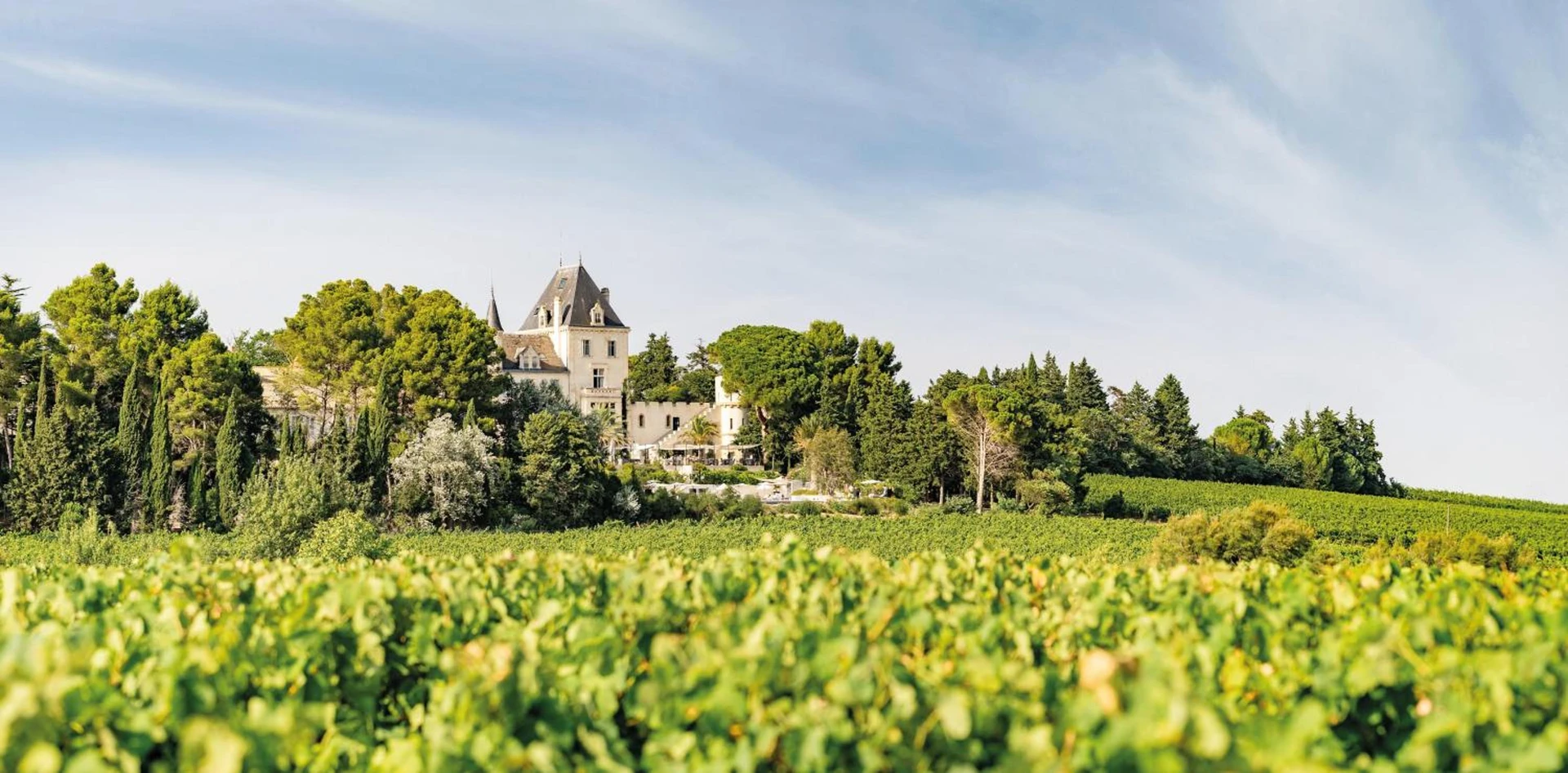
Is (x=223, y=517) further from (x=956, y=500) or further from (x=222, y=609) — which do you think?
(x=222, y=609)

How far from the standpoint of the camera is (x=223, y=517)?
38031 millimetres

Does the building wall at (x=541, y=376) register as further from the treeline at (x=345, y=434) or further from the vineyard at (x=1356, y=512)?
the vineyard at (x=1356, y=512)

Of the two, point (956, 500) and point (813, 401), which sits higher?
point (813, 401)

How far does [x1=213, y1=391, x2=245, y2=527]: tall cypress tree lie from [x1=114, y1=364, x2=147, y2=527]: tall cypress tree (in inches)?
91.3

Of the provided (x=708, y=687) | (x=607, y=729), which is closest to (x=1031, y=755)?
(x=708, y=687)

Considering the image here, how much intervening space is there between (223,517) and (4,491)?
6154 millimetres

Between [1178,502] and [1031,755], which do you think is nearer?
[1031,755]

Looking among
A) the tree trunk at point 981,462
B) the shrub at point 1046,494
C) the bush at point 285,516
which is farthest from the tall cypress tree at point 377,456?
the shrub at point 1046,494

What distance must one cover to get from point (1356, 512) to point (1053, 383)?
3354 centimetres

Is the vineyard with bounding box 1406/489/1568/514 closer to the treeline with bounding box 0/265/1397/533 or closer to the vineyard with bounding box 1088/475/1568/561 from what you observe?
the vineyard with bounding box 1088/475/1568/561

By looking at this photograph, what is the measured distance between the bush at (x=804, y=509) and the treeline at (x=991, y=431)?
6.62 metres

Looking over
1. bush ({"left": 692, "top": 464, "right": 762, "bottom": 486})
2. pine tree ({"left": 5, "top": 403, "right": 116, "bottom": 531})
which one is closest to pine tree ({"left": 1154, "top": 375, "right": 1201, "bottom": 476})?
bush ({"left": 692, "top": 464, "right": 762, "bottom": 486})

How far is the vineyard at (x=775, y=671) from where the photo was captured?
3404 millimetres

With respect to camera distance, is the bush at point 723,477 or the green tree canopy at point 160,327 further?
the bush at point 723,477
